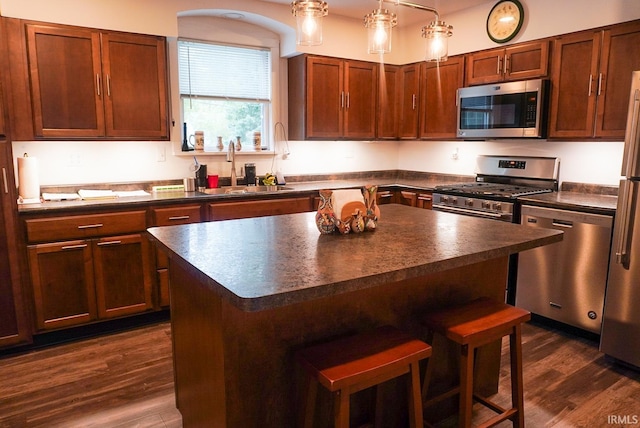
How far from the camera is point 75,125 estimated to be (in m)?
3.28

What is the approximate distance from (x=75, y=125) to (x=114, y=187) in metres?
0.64

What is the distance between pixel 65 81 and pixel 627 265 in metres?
3.86

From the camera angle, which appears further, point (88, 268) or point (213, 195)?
point (213, 195)

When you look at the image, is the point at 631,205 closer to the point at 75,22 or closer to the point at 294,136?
the point at 294,136

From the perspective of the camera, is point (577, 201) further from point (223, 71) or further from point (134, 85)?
point (134, 85)

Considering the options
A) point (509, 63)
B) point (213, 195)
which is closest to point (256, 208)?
point (213, 195)

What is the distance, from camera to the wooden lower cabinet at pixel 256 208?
3596 millimetres

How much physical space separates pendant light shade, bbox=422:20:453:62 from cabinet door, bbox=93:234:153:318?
2331mm

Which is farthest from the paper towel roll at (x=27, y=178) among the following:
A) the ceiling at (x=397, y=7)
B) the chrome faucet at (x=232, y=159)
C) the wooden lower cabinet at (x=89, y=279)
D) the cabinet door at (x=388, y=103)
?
the cabinet door at (x=388, y=103)

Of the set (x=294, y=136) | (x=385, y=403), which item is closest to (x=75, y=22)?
(x=294, y=136)

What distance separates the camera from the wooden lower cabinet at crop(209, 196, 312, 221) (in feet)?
11.8

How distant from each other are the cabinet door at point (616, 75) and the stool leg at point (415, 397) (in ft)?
8.54

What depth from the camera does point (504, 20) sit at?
397 centimetres

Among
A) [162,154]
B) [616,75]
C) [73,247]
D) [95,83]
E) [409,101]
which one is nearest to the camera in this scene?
[73,247]
